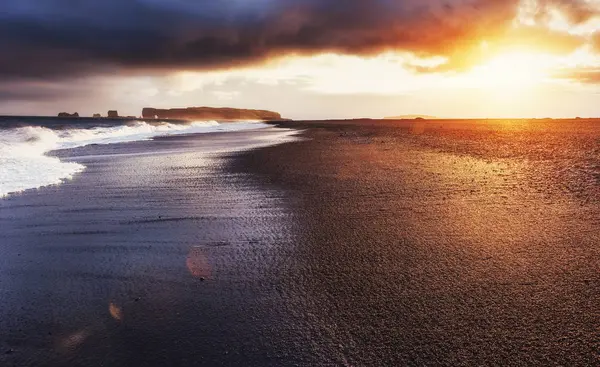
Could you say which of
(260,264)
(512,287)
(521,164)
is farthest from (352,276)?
(521,164)

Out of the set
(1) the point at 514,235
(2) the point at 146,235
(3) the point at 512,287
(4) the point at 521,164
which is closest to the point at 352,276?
(3) the point at 512,287

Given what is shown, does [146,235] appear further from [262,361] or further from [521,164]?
[521,164]

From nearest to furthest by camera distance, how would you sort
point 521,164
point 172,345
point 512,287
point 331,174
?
point 172,345, point 512,287, point 331,174, point 521,164

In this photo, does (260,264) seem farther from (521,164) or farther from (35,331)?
(521,164)

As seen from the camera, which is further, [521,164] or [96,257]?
[521,164]

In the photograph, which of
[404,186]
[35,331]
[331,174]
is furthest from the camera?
[331,174]

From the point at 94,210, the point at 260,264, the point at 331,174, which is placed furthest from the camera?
the point at 331,174
